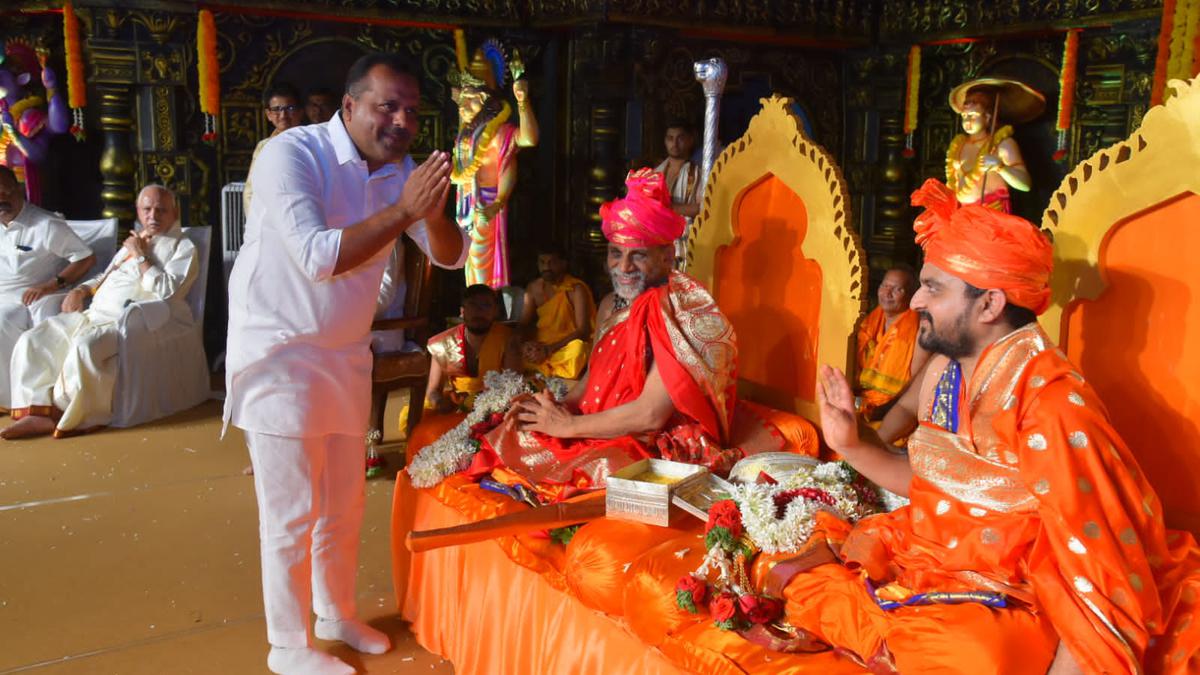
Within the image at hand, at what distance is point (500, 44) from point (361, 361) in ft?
17.7

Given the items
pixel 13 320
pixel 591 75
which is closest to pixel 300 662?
pixel 13 320

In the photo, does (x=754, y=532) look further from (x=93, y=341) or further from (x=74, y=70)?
(x=74, y=70)

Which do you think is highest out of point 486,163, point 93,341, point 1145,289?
point 486,163

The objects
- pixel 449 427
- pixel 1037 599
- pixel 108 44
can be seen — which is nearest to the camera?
pixel 1037 599

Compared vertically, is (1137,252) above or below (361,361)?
above

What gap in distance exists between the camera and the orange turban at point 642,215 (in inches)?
113

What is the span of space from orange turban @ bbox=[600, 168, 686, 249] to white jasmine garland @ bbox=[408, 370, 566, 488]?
64 cm

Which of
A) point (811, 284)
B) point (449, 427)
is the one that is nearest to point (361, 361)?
point (449, 427)

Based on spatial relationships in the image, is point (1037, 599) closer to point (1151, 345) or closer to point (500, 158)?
point (1151, 345)

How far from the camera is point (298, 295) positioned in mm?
2541

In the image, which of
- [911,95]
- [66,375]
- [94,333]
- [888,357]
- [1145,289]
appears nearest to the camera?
[1145,289]

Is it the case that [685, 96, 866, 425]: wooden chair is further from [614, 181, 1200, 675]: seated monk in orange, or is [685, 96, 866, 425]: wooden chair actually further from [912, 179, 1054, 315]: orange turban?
[912, 179, 1054, 315]: orange turban

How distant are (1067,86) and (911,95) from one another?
57.6 inches

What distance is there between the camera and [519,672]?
8.46ft
